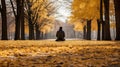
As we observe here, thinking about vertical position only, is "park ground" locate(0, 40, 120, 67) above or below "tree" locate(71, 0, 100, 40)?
below

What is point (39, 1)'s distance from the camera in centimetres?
5050

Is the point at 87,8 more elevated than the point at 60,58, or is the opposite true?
the point at 87,8

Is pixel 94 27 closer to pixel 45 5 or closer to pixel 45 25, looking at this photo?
pixel 45 5

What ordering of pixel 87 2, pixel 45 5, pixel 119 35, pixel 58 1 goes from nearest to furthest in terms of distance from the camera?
pixel 119 35 < pixel 87 2 < pixel 45 5 < pixel 58 1

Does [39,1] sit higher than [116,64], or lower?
higher

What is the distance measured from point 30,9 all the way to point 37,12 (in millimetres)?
1362

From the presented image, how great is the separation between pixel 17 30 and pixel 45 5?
20336 millimetres

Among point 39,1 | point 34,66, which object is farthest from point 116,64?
point 39,1

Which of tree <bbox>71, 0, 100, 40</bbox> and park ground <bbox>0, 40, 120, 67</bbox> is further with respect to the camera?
tree <bbox>71, 0, 100, 40</bbox>

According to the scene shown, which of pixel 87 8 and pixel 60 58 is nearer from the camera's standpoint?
pixel 60 58

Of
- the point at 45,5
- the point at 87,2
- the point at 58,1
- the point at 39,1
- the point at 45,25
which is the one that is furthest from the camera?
the point at 45,25

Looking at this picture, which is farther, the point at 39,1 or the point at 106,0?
the point at 39,1

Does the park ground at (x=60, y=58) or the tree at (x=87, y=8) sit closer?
the park ground at (x=60, y=58)

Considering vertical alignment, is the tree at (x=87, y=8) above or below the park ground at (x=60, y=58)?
above
